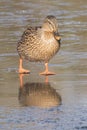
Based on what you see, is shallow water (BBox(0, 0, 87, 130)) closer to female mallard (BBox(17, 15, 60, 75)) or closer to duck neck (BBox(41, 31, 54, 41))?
female mallard (BBox(17, 15, 60, 75))

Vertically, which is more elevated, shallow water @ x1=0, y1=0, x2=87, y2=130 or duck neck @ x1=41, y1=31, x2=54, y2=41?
duck neck @ x1=41, y1=31, x2=54, y2=41

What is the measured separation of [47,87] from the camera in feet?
33.6

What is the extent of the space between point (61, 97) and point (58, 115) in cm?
105

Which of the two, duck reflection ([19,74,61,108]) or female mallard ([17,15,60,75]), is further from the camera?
female mallard ([17,15,60,75])

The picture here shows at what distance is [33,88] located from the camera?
10195 mm

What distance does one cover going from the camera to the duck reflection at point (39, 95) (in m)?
9.20

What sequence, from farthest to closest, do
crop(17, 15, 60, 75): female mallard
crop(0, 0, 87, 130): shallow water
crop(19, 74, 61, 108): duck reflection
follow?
crop(17, 15, 60, 75): female mallard < crop(19, 74, 61, 108): duck reflection < crop(0, 0, 87, 130): shallow water

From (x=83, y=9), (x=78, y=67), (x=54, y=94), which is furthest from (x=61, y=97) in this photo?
(x=83, y=9)

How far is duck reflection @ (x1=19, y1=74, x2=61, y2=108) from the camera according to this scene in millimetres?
9195

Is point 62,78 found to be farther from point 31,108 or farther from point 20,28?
point 20,28

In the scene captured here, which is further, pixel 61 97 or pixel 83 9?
pixel 83 9

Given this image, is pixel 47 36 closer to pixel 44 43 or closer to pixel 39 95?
pixel 44 43

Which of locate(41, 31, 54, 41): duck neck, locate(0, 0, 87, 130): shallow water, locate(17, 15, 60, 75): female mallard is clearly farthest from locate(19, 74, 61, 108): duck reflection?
locate(41, 31, 54, 41): duck neck

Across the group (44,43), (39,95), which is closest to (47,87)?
(39,95)
